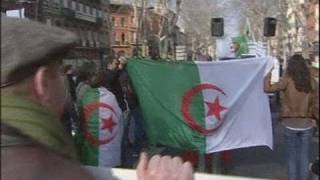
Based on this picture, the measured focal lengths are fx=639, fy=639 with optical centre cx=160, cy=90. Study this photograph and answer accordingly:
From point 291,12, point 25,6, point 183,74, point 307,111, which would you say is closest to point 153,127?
point 183,74

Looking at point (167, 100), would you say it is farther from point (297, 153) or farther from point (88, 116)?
point (297, 153)

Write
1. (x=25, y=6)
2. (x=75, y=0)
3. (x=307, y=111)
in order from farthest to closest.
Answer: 1. (x=307, y=111)
2. (x=25, y=6)
3. (x=75, y=0)

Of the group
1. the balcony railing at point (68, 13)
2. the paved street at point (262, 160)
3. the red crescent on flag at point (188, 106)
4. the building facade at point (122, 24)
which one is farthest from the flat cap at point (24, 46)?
the paved street at point (262, 160)

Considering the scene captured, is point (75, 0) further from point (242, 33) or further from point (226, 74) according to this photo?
point (226, 74)

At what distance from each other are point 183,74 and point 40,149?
14.0 ft

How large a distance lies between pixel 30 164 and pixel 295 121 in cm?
455

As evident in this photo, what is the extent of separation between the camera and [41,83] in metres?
0.94

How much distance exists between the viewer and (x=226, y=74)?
17.5ft

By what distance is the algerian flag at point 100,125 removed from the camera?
509 centimetres

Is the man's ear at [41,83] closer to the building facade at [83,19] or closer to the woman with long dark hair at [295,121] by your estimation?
the building facade at [83,19]

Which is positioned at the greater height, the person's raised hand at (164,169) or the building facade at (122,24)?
the building facade at (122,24)

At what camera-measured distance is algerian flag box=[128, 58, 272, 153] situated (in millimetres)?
5215

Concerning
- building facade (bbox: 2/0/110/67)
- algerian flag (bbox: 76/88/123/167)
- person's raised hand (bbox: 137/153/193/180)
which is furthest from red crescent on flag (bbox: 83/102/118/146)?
person's raised hand (bbox: 137/153/193/180)

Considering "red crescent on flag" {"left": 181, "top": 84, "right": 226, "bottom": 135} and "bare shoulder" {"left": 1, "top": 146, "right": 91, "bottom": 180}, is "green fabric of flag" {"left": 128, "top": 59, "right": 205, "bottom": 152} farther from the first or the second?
"bare shoulder" {"left": 1, "top": 146, "right": 91, "bottom": 180}
